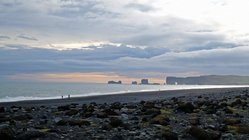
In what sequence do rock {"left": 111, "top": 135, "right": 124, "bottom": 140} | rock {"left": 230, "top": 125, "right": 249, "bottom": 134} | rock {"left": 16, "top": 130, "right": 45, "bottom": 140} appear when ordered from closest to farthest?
rock {"left": 16, "top": 130, "right": 45, "bottom": 140} < rock {"left": 111, "top": 135, "right": 124, "bottom": 140} < rock {"left": 230, "top": 125, "right": 249, "bottom": 134}

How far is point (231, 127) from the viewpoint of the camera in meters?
14.2

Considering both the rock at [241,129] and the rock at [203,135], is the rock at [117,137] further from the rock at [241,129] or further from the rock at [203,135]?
the rock at [241,129]

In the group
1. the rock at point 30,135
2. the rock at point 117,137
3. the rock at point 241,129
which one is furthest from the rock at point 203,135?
the rock at point 30,135

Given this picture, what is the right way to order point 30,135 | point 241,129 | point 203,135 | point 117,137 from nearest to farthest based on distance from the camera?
1. point 30,135
2. point 117,137
3. point 203,135
4. point 241,129

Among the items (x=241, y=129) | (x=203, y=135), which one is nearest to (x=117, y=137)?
(x=203, y=135)

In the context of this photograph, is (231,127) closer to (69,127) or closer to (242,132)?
(242,132)

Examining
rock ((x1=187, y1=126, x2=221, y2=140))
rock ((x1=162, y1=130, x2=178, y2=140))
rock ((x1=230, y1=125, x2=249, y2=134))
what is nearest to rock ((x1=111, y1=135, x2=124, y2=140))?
rock ((x1=162, y1=130, x2=178, y2=140))

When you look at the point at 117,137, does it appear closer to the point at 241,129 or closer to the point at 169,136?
the point at 169,136

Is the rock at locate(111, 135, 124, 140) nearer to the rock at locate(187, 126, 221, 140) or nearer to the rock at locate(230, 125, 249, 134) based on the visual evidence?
the rock at locate(187, 126, 221, 140)

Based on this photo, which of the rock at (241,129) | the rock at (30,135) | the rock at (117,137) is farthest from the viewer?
the rock at (241,129)

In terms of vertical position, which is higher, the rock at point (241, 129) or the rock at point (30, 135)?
the rock at point (30, 135)

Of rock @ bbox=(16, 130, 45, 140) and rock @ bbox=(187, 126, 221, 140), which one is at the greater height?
rock @ bbox=(16, 130, 45, 140)

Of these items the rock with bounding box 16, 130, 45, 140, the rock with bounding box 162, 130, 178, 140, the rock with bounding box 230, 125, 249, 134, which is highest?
the rock with bounding box 16, 130, 45, 140

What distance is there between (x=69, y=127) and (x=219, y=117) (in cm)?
765
